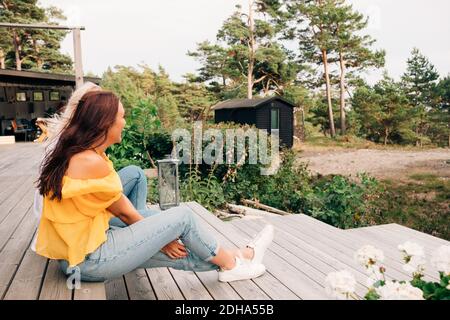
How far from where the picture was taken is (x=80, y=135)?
5.31 feet

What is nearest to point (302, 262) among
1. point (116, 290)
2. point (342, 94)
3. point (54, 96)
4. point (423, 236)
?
point (116, 290)

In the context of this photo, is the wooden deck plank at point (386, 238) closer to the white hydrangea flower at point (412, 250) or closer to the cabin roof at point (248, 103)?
the white hydrangea flower at point (412, 250)

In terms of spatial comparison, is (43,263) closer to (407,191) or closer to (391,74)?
(407,191)

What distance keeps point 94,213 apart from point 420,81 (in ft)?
103

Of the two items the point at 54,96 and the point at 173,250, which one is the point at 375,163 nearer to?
the point at 54,96

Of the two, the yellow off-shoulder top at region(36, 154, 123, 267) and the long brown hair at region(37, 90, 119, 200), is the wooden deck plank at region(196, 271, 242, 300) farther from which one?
the long brown hair at region(37, 90, 119, 200)

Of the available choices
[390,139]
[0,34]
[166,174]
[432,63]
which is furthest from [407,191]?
[0,34]

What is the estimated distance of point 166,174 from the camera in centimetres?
377

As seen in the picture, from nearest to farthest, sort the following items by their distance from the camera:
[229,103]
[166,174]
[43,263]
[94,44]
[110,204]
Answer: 1. [110,204]
2. [43,263]
3. [166,174]
4. [229,103]
5. [94,44]

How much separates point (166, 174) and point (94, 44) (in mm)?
52809

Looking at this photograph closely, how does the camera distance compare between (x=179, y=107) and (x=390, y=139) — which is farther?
(x=179, y=107)

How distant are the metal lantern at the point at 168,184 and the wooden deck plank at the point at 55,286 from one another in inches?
74.6

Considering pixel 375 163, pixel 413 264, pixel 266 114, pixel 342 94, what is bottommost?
pixel 375 163

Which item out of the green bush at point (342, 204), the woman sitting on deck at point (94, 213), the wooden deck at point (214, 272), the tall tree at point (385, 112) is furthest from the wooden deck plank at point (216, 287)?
the tall tree at point (385, 112)
